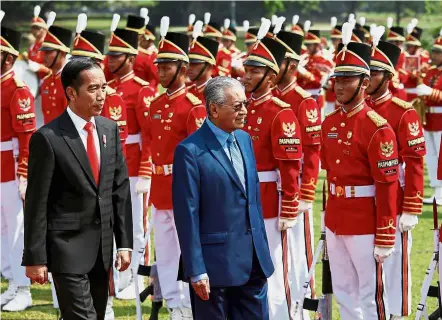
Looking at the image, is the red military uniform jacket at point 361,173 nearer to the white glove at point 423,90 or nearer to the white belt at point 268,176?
the white belt at point 268,176

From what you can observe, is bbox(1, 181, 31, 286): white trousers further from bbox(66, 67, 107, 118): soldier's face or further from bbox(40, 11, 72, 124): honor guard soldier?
bbox(66, 67, 107, 118): soldier's face

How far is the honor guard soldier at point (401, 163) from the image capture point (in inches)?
275

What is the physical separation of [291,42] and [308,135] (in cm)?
95

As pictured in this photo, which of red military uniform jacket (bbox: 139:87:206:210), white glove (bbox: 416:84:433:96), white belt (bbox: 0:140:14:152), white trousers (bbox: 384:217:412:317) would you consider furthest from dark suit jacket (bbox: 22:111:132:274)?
white glove (bbox: 416:84:433:96)

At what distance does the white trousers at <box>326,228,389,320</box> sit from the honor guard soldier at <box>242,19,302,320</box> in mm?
513

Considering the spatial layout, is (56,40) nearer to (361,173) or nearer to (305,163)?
(305,163)

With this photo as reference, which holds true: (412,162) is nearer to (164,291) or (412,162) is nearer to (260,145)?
(260,145)

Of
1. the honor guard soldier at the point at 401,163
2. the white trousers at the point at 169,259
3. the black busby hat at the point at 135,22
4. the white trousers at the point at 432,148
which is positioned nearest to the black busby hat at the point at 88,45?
the white trousers at the point at 169,259

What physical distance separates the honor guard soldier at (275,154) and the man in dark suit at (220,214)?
162 cm

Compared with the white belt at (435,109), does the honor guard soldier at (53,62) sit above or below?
above

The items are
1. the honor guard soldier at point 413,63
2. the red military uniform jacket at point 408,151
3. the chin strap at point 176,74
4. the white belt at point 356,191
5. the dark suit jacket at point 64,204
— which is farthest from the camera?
the honor guard soldier at point 413,63

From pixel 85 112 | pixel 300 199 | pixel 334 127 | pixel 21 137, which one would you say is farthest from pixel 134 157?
pixel 85 112

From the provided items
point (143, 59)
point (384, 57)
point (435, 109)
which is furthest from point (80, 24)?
point (435, 109)

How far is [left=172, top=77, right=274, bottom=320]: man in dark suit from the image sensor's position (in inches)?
221
